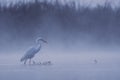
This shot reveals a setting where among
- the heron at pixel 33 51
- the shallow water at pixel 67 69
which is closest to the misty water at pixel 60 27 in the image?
the heron at pixel 33 51

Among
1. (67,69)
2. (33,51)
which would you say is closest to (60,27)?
(33,51)

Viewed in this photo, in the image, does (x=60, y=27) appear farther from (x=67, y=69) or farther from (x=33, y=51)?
(x=67, y=69)

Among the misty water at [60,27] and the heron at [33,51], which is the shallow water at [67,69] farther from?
the misty water at [60,27]

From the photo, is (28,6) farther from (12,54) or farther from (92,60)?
(92,60)

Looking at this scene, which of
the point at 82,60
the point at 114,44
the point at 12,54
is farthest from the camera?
the point at 114,44

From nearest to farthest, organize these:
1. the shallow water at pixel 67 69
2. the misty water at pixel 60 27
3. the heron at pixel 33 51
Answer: the shallow water at pixel 67 69 → the heron at pixel 33 51 → the misty water at pixel 60 27

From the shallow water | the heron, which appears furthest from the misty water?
the shallow water

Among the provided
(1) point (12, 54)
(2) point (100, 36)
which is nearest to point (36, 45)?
(1) point (12, 54)

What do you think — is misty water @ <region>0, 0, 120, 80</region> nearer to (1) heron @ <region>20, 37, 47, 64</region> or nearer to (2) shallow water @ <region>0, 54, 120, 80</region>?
(1) heron @ <region>20, 37, 47, 64</region>

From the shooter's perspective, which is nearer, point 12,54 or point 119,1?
point 12,54

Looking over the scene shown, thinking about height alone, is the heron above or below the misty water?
below

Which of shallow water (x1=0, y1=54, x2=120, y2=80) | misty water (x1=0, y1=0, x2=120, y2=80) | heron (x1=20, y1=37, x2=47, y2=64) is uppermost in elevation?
misty water (x1=0, y1=0, x2=120, y2=80)

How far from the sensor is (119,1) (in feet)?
41.9

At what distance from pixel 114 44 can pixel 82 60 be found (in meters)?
2.06
